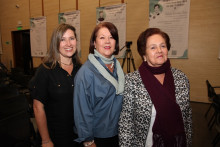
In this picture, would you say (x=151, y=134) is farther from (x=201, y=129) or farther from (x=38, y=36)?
(x=38, y=36)

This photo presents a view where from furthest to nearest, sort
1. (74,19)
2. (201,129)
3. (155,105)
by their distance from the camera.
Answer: (74,19) → (201,129) → (155,105)

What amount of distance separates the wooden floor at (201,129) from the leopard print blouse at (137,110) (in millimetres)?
1520

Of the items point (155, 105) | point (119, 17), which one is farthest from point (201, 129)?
point (119, 17)

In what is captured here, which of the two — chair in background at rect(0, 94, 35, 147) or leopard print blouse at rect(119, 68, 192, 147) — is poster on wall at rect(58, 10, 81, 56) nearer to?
chair in background at rect(0, 94, 35, 147)

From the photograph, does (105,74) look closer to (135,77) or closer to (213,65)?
(135,77)

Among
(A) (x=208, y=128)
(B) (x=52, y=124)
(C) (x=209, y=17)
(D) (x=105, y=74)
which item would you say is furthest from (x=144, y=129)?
(C) (x=209, y=17)

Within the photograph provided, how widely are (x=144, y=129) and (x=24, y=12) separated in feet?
24.6

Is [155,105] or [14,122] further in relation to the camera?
[14,122]

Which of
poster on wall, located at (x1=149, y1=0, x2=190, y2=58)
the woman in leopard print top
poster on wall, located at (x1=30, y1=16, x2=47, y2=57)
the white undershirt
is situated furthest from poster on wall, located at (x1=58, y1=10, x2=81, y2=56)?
the white undershirt

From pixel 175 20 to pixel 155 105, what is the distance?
3.22m

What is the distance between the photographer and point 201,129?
277 centimetres

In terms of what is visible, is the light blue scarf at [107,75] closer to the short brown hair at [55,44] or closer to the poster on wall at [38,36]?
the short brown hair at [55,44]

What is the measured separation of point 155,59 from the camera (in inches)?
45.6

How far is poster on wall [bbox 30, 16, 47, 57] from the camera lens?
244 inches
